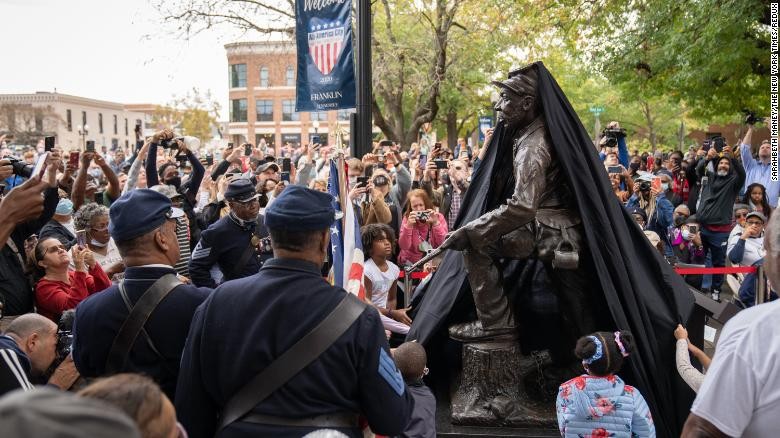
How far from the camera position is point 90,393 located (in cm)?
169

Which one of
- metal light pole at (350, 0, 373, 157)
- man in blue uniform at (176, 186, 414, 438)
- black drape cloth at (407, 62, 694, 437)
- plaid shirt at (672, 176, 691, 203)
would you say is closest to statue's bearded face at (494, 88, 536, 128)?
black drape cloth at (407, 62, 694, 437)

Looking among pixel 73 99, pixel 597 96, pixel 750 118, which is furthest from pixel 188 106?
pixel 750 118

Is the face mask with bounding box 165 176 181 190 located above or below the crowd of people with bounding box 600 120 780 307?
above

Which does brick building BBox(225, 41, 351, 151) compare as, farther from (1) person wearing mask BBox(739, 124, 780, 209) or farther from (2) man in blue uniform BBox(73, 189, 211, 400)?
(2) man in blue uniform BBox(73, 189, 211, 400)

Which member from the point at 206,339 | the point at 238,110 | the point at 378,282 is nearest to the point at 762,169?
the point at 378,282

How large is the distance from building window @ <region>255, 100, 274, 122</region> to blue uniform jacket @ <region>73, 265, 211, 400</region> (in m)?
65.5

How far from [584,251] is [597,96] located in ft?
146

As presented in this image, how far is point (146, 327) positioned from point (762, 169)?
1179 centimetres

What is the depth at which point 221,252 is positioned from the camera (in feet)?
18.9

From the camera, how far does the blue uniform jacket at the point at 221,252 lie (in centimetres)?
574

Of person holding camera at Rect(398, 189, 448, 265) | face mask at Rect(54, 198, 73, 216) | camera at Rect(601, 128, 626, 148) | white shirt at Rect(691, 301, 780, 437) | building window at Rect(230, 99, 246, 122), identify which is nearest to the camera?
white shirt at Rect(691, 301, 780, 437)

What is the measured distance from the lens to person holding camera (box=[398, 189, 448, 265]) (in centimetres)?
796

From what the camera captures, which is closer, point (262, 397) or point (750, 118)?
point (262, 397)

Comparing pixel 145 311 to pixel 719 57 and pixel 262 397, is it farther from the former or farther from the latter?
pixel 719 57
